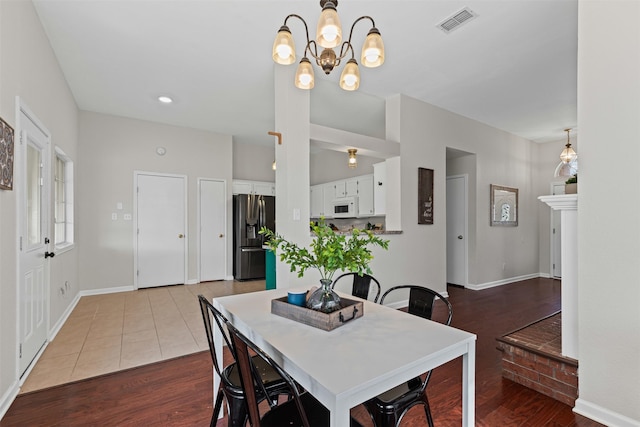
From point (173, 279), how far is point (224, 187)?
183cm

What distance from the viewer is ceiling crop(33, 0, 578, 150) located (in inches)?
96.0

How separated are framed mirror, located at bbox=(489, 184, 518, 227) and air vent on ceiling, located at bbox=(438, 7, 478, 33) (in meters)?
3.45

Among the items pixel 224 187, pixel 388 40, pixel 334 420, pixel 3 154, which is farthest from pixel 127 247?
pixel 334 420

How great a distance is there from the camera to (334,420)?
2.81 ft

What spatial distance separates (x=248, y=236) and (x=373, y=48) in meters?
4.64

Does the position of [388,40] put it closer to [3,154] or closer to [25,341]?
[3,154]

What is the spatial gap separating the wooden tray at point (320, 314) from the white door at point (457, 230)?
14.5 ft

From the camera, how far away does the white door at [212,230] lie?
18.3 feet

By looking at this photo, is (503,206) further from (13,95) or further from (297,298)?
(13,95)

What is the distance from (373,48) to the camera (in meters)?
1.70

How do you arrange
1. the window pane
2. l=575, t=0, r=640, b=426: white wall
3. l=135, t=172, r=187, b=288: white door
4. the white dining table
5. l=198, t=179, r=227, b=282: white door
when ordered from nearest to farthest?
the white dining table < l=575, t=0, r=640, b=426: white wall < the window pane < l=135, t=172, r=187, b=288: white door < l=198, t=179, r=227, b=282: white door

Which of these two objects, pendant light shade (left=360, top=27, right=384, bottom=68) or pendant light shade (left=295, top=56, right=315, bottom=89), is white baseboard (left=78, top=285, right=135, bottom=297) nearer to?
pendant light shade (left=295, top=56, right=315, bottom=89)

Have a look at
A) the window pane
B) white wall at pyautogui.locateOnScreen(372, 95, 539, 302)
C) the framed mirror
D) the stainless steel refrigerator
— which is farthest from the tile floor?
the framed mirror

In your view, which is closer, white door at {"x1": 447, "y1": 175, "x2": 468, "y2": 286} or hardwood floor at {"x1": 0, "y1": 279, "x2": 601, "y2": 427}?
hardwood floor at {"x1": 0, "y1": 279, "x2": 601, "y2": 427}
